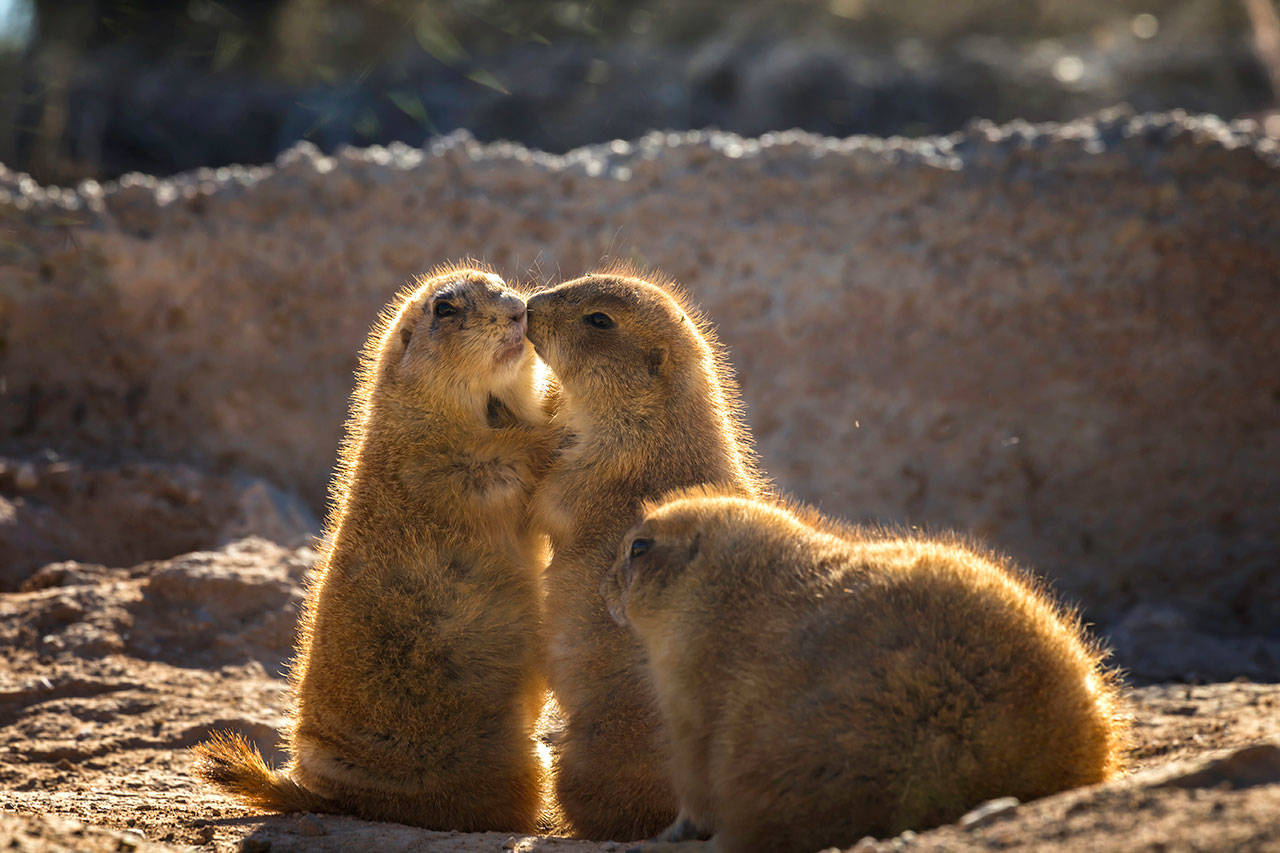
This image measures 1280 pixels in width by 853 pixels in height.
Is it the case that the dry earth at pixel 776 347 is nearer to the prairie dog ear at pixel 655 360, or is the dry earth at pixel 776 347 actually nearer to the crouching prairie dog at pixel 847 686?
the prairie dog ear at pixel 655 360

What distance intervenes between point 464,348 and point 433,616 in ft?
4.03

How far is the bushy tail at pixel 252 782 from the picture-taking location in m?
4.77

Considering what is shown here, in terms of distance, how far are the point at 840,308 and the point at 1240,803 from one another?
227 inches

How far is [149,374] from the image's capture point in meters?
9.05

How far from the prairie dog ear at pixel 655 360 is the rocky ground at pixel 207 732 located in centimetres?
195

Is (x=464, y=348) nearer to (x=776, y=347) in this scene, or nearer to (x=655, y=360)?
(x=655, y=360)

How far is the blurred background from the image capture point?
49.0 ft

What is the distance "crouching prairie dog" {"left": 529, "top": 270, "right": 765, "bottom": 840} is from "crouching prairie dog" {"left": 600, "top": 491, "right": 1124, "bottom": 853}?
1.22ft

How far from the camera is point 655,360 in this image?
201 inches

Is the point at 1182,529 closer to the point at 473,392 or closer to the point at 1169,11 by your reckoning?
the point at 473,392

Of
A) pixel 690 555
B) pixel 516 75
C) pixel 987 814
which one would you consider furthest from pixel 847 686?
pixel 516 75

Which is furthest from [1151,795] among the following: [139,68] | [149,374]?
[139,68]

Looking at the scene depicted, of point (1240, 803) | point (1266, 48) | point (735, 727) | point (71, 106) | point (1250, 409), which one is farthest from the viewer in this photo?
point (1266, 48)

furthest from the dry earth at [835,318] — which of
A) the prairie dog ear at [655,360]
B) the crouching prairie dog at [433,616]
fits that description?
the prairie dog ear at [655,360]
